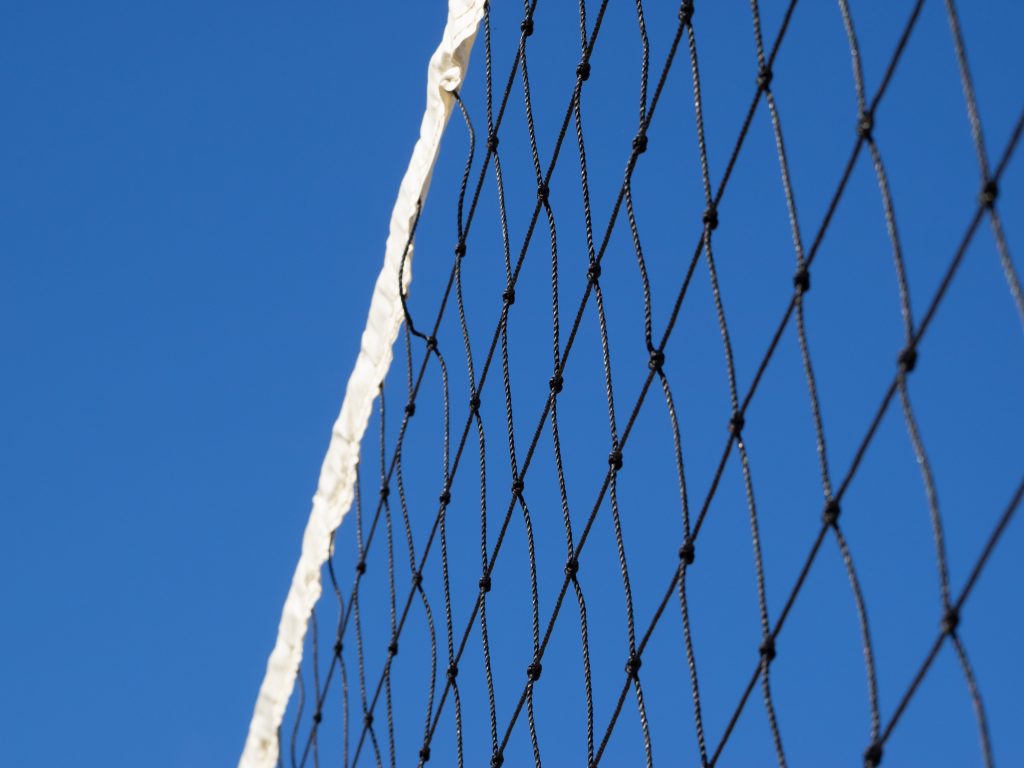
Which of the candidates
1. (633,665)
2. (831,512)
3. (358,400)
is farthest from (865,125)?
(358,400)

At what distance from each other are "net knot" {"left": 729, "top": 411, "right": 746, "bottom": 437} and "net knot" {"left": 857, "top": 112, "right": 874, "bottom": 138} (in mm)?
398

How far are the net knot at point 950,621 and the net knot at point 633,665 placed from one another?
0.82 metres

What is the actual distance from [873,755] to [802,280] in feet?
1.89

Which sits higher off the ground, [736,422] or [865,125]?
[865,125]

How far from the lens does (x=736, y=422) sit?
210cm

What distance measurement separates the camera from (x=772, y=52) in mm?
2166

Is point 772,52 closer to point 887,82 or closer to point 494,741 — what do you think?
point 887,82

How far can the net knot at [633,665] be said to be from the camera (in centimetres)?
233

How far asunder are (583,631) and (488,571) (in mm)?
526

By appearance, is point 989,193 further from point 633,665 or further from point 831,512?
point 633,665

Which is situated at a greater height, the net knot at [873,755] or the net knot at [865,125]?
the net knot at [865,125]

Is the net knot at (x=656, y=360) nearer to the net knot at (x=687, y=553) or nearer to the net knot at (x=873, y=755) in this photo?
the net knot at (x=687, y=553)

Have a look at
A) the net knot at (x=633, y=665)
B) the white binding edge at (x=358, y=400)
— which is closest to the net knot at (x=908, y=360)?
the net knot at (x=633, y=665)

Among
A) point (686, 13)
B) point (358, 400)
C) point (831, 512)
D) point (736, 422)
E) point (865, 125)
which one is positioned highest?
point (358, 400)
